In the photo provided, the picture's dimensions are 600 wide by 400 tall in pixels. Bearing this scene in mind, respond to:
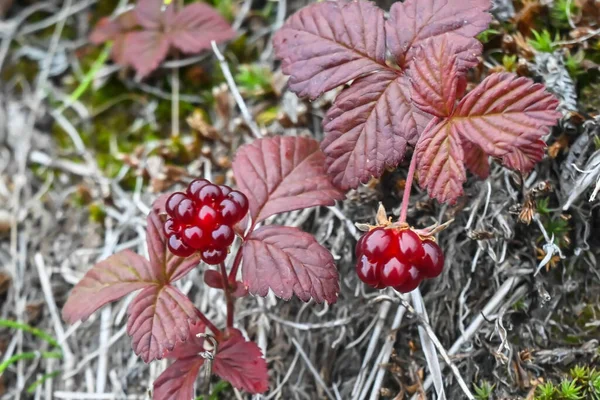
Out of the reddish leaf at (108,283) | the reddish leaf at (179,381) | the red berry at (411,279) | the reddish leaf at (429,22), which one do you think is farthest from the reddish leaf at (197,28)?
the red berry at (411,279)

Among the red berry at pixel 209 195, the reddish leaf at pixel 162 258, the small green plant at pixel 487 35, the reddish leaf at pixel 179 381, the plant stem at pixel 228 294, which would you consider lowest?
the reddish leaf at pixel 179 381

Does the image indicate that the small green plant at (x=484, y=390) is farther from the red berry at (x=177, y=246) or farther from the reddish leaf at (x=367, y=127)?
the red berry at (x=177, y=246)

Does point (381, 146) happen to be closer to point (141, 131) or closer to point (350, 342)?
point (350, 342)

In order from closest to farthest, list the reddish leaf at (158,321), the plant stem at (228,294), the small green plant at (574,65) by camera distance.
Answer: the reddish leaf at (158,321)
the plant stem at (228,294)
the small green plant at (574,65)

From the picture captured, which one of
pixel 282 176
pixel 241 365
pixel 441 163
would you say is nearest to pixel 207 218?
pixel 282 176

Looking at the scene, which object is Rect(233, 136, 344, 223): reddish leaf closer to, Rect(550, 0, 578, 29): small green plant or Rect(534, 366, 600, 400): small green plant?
Rect(534, 366, 600, 400): small green plant

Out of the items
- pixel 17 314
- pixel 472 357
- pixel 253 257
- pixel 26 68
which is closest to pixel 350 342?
pixel 472 357

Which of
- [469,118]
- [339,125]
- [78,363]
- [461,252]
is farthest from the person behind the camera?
[78,363]
